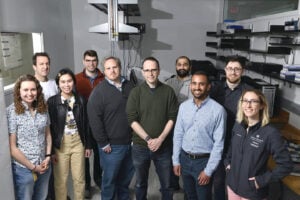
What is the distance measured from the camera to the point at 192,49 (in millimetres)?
5324

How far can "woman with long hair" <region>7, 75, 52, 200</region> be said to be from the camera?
1.83 metres

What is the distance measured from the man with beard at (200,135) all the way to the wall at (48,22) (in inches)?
70.3

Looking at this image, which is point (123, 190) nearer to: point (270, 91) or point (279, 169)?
point (279, 169)

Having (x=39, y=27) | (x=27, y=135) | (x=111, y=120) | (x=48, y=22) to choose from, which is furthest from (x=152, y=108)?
(x=48, y=22)

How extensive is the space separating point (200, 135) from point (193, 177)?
1.19 feet

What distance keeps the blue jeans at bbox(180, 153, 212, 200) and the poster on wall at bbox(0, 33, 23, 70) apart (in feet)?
6.45

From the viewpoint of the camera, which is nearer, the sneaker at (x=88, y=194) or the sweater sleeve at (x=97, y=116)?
the sweater sleeve at (x=97, y=116)

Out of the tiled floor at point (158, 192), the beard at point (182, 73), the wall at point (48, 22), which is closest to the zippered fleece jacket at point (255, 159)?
the tiled floor at point (158, 192)

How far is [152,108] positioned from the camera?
6.98ft

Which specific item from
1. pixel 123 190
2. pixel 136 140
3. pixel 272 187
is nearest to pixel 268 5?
pixel 272 187

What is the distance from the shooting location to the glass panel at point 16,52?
103 inches

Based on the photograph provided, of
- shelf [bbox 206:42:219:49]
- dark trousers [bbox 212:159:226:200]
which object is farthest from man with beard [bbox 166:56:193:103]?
shelf [bbox 206:42:219:49]

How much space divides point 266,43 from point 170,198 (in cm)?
222

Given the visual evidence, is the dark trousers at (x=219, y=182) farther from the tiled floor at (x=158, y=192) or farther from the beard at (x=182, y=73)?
the beard at (x=182, y=73)
